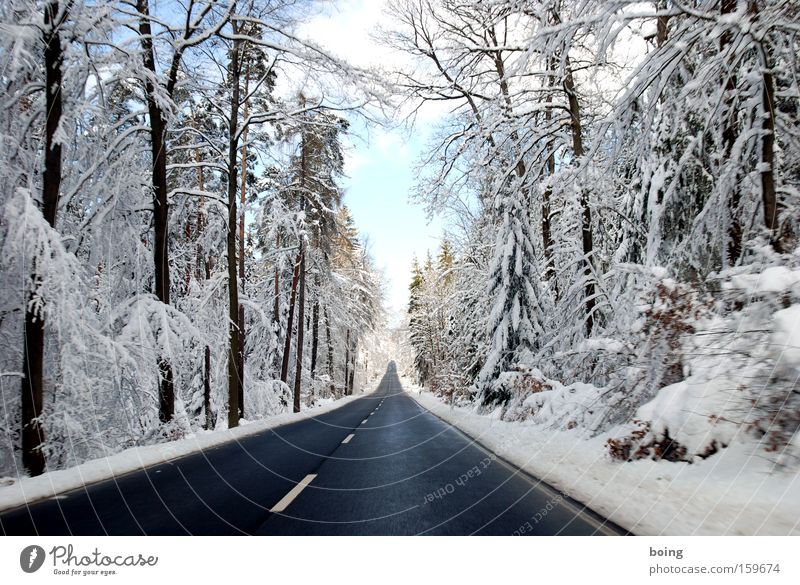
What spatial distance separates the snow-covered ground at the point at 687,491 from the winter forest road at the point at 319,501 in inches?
10.4

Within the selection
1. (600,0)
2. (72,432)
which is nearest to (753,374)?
(600,0)

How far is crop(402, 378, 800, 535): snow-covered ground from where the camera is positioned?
275 cm

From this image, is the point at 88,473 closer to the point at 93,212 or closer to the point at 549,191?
the point at 93,212

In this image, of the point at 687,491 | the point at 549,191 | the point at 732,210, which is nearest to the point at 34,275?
the point at 687,491

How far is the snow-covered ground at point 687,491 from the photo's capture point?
2752 mm

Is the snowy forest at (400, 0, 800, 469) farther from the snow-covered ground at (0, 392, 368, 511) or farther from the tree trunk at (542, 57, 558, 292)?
the snow-covered ground at (0, 392, 368, 511)

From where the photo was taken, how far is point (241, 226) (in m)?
17.5

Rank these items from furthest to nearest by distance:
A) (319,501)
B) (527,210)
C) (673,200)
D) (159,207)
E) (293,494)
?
(527,210) < (159,207) < (673,200) < (293,494) < (319,501)
